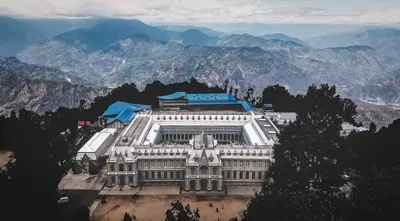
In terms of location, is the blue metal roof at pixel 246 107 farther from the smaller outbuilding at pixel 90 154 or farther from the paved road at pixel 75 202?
the paved road at pixel 75 202

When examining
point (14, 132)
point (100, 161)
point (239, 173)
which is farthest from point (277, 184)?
point (14, 132)

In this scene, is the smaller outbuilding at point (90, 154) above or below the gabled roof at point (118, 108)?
below

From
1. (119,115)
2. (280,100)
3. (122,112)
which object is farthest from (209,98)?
(119,115)

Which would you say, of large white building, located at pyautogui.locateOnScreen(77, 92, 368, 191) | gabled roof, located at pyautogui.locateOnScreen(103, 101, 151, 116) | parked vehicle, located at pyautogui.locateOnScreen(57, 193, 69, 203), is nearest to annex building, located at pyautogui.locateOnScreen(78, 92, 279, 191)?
large white building, located at pyautogui.locateOnScreen(77, 92, 368, 191)

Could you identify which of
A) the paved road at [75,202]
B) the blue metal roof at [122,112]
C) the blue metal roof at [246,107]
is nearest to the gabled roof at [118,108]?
the blue metal roof at [122,112]

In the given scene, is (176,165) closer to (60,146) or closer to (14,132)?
(60,146)

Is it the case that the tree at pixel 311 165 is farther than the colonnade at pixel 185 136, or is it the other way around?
the colonnade at pixel 185 136

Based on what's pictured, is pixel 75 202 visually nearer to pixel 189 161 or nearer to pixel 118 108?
pixel 189 161
